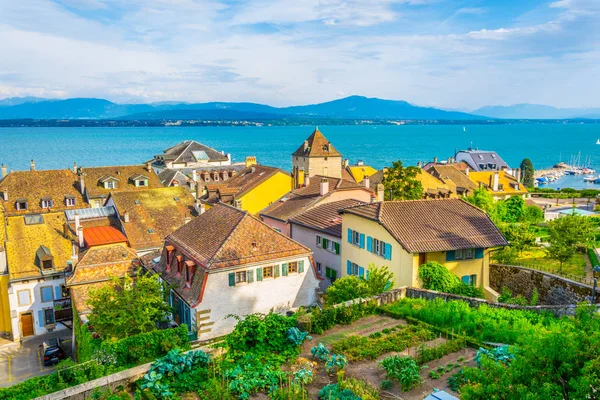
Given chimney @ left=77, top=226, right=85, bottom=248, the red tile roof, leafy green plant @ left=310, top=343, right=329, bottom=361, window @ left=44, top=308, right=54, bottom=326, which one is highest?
the red tile roof

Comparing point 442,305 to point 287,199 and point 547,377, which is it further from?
point 287,199

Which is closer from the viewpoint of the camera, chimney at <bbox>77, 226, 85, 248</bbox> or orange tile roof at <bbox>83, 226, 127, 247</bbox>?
chimney at <bbox>77, 226, 85, 248</bbox>

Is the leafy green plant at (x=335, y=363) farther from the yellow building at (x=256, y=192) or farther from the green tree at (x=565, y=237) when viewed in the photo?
the yellow building at (x=256, y=192)

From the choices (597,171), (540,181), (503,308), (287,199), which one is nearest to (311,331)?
(503,308)

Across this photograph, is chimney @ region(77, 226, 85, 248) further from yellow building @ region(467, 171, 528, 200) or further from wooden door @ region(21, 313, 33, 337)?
yellow building @ region(467, 171, 528, 200)

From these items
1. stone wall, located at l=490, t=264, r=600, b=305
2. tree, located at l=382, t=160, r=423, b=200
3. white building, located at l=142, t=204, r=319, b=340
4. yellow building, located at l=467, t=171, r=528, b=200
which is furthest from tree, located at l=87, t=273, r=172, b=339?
yellow building, located at l=467, t=171, r=528, b=200

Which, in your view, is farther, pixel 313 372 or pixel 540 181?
pixel 540 181

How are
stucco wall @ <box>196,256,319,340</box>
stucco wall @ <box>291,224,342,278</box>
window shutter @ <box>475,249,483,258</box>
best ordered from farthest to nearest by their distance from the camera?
stucco wall @ <box>291,224,342,278</box>
window shutter @ <box>475,249,483,258</box>
stucco wall @ <box>196,256,319,340</box>
